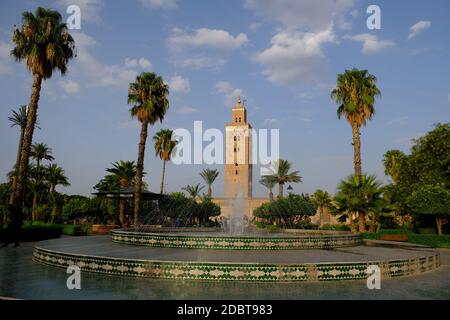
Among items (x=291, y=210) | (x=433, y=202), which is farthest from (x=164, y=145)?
(x=433, y=202)

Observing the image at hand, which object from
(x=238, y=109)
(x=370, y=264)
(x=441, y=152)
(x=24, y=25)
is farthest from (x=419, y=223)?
(x=238, y=109)

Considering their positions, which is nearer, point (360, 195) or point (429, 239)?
point (429, 239)

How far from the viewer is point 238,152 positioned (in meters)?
80.7

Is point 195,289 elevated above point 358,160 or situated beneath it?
situated beneath

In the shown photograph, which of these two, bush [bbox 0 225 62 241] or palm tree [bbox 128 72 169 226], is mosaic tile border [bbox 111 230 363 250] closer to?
bush [bbox 0 225 62 241]

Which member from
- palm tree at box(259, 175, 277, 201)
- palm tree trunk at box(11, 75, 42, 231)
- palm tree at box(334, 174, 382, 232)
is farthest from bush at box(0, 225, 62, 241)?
palm tree at box(259, 175, 277, 201)

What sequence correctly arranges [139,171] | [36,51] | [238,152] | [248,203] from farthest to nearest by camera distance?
[238,152]
[248,203]
[139,171]
[36,51]

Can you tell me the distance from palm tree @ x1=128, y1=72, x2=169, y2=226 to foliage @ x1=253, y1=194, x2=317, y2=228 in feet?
72.3

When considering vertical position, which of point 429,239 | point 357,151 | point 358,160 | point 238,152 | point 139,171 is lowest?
point 429,239

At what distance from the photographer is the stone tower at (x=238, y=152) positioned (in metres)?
78.6

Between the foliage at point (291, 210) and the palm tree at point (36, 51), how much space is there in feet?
98.9

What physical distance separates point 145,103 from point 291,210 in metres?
24.9

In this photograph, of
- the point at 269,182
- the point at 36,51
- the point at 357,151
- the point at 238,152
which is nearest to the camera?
the point at 36,51

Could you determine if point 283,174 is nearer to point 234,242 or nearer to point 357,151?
point 357,151
